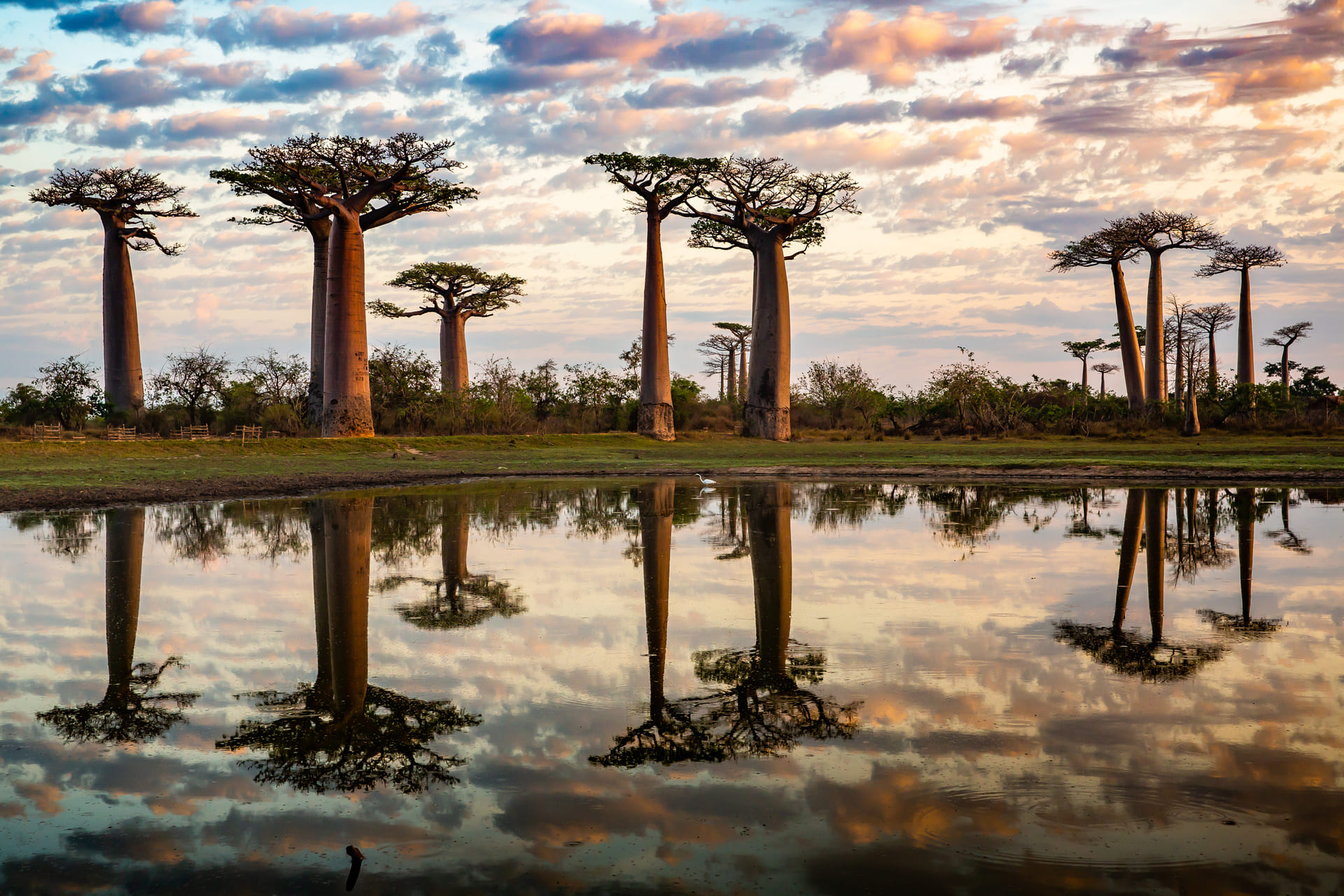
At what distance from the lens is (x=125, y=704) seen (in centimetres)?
461

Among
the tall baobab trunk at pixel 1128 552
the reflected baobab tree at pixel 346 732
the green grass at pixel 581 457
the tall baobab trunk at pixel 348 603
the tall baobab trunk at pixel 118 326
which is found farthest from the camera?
the tall baobab trunk at pixel 118 326

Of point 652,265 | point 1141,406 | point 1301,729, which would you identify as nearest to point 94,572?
point 1301,729

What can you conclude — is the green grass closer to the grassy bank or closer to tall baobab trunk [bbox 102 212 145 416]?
the grassy bank

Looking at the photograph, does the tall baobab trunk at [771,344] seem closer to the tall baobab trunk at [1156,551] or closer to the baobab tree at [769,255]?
the baobab tree at [769,255]

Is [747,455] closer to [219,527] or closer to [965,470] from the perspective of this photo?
[965,470]

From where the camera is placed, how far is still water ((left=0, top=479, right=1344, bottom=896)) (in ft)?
9.90

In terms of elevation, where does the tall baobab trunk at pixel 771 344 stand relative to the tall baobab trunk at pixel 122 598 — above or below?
above

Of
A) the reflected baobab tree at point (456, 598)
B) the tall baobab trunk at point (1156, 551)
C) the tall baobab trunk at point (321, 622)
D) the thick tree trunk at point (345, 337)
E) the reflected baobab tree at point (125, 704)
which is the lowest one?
the reflected baobab tree at point (125, 704)

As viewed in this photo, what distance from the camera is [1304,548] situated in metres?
9.37

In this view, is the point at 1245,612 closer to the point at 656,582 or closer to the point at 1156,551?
the point at 1156,551

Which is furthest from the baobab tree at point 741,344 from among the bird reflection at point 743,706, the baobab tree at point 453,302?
the bird reflection at point 743,706

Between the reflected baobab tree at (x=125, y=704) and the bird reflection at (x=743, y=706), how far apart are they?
1.90m

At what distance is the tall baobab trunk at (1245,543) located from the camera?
690cm

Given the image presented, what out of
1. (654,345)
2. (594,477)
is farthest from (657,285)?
(594,477)
